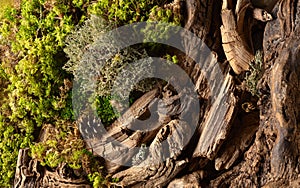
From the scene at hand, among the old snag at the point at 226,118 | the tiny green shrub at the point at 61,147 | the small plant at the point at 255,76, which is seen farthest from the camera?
the tiny green shrub at the point at 61,147

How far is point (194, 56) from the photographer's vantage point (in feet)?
13.7

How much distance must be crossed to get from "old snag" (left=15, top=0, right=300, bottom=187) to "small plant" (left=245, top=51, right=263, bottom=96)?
1.9 inches

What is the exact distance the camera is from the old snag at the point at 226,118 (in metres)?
3.67

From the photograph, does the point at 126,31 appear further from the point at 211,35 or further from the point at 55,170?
the point at 55,170

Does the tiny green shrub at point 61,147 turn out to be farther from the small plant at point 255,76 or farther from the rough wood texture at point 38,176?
the small plant at point 255,76

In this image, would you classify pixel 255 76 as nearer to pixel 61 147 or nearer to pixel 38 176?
pixel 61 147

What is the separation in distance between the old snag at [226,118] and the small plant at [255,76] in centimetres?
5

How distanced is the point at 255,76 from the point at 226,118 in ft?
1.50

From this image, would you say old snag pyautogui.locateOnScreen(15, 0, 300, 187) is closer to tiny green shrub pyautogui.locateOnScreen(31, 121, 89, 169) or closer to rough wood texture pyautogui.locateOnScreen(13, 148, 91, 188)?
rough wood texture pyautogui.locateOnScreen(13, 148, 91, 188)

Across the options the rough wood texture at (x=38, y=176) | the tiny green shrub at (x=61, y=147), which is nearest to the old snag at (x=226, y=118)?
the rough wood texture at (x=38, y=176)

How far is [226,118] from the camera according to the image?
12.7ft

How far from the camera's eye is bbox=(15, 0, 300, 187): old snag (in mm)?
3666

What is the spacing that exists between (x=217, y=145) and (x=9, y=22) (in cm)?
264

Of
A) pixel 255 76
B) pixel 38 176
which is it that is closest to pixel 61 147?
pixel 38 176
